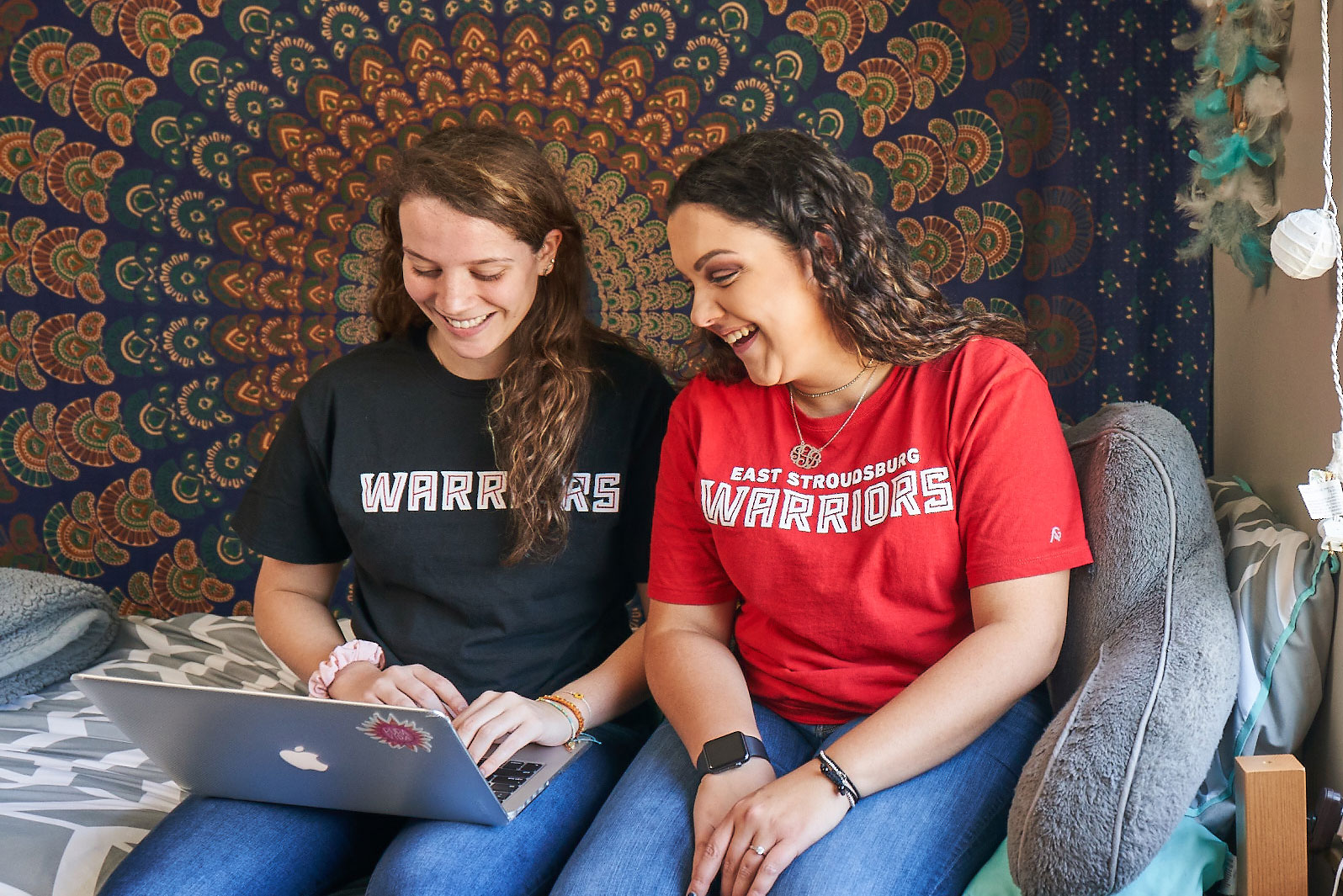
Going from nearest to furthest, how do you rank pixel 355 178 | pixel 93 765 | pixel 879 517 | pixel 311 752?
pixel 311 752, pixel 879 517, pixel 93 765, pixel 355 178

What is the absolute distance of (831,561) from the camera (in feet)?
3.99

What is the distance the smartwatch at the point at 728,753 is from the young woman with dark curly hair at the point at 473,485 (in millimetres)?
183

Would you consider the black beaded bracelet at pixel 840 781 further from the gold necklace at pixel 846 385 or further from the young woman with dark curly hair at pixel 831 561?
the gold necklace at pixel 846 385

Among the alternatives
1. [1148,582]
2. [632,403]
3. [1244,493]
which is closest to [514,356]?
[632,403]

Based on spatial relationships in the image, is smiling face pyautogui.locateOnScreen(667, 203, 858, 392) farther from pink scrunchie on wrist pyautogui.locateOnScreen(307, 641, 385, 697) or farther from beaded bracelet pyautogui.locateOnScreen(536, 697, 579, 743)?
pink scrunchie on wrist pyautogui.locateOnScreen(307, 641, 385, 697)

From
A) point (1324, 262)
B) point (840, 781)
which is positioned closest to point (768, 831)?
point (840, 781)

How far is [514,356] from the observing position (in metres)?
1.50

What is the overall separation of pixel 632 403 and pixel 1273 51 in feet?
2.93

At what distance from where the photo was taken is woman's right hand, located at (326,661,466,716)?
1.27 m

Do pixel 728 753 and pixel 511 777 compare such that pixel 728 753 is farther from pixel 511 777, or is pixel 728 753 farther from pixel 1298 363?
pixel 1298 363

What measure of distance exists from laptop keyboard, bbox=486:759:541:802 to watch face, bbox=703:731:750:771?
0.71 ft

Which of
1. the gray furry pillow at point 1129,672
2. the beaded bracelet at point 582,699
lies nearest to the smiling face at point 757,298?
the gray furry pillow at point 1129,672

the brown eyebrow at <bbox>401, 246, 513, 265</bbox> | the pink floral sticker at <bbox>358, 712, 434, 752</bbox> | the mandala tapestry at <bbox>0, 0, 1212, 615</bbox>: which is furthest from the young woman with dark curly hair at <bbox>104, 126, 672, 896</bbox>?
the mandala tapestry at <bbox>0, 0, 1212, 615</bbox>

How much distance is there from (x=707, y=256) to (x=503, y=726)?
57cm
